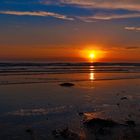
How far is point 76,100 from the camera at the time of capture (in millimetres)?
20344

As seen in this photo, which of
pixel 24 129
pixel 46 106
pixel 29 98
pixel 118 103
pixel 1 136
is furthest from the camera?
pixel 29 98

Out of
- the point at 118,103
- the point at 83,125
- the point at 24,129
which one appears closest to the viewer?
the point at 24,129

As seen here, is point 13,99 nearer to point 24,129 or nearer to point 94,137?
point 24,129

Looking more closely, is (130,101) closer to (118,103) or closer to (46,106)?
(118,103)

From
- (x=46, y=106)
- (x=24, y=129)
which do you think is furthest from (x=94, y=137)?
(x=46, y=106)

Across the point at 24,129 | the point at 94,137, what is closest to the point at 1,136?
the point at 24,129

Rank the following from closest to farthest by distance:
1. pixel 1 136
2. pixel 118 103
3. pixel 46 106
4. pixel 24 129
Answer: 1. pixel 1 136
2. pixel 24 129
3. pixel 46 106
4. pixel 118 103

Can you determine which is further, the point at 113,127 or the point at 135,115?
the point at 135,115

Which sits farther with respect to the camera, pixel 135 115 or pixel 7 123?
pixel 135 115

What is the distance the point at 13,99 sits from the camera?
2022 centimetres

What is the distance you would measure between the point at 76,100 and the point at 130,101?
3162mm

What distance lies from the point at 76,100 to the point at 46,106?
2931 millimetres

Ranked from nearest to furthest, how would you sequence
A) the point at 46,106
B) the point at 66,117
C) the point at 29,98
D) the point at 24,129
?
the point at 24,129 → the point at 66,117 → the point at 46,106 → the point at 29,98

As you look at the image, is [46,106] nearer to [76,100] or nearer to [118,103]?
[76,100]
